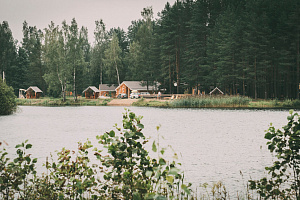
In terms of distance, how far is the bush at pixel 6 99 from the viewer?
125ft

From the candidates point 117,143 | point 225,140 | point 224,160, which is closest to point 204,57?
point 225,140

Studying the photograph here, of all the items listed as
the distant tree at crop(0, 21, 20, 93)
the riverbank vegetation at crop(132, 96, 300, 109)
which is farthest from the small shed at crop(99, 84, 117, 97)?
the riverbank vegetation at crop(132, 96, 300, 109)

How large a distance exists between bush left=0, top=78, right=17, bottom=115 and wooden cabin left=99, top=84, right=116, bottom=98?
62.6 m

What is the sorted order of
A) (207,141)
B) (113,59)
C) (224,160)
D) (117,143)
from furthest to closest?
(113,59) < (207,141) < (224,160) < (117,143)

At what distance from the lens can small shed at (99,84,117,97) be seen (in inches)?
4166

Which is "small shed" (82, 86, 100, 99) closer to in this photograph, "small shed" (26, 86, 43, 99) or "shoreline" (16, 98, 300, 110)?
"small shed" (26, 86, 43, 99)

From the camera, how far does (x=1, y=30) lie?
102 metres

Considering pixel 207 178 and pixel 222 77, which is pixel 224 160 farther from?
pixel 222 77

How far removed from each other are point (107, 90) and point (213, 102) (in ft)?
189

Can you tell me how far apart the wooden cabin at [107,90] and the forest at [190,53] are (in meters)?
2.60

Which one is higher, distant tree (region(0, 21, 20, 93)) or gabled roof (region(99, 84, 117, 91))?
distant tree (region(0, 21, 20, 93))

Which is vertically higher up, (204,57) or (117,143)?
(204,57)

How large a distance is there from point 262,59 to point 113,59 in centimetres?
4988

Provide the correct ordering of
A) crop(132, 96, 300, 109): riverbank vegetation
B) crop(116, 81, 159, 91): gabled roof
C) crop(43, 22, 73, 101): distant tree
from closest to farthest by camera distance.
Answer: crop(132, 96, 300, 109): riverbank vegetation < crop(43, 22, 73, 101): distant tree < crop(116, 81, 159, 91): gabled roof
